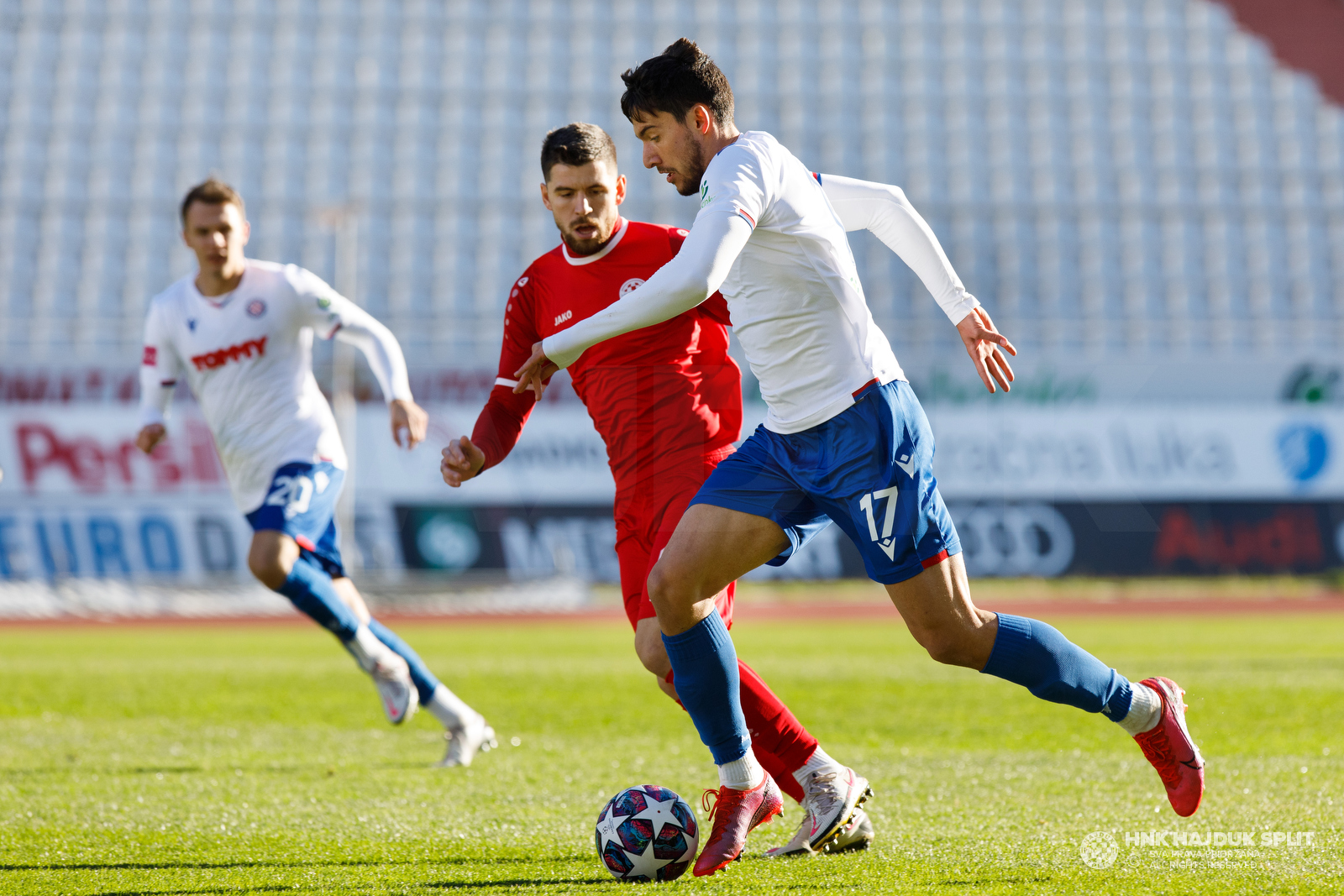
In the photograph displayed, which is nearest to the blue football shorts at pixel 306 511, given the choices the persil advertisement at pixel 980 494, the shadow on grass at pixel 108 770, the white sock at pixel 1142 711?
the shadow on grass at pixel 108 770

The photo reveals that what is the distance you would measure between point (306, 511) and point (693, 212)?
16.2m

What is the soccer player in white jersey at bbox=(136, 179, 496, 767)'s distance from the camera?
18.8 ft

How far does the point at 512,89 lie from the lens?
24.6 metres

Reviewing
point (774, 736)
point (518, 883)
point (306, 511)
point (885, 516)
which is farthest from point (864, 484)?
point (306, 511)

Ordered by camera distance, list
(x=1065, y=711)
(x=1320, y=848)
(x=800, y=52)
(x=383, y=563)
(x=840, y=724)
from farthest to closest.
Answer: (x=800, y=52), (x=383, y=563), (x=1065, y=711), (x=840, y=724), (x=1320, y=848)

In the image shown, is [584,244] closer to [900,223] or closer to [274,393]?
[900,223]

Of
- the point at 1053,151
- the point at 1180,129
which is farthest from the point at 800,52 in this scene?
the point at 1180,129

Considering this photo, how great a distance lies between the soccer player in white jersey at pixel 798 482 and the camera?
3523 mm

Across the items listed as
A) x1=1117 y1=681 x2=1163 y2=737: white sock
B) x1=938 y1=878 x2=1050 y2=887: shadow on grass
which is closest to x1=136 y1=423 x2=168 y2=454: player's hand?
x1=938 y1=878 x2=1050 y2=887: shadow on grass

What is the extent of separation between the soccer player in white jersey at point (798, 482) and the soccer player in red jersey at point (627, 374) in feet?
1.48

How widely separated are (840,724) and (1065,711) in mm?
1360

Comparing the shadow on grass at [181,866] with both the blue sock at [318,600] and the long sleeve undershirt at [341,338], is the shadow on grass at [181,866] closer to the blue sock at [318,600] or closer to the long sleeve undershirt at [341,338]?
the blue sock at [318,600]

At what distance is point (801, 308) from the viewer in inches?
143

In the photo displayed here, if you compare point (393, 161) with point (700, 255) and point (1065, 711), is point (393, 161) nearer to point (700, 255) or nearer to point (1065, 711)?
point (1065, 711)
